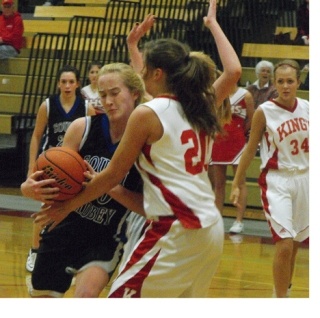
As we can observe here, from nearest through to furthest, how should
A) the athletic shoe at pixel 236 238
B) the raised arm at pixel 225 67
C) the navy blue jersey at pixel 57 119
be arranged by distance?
the raised arm at pixel 225 67 < the navy blue jersey at pixel 57 119 < the athletic shoe at pixel 236 238

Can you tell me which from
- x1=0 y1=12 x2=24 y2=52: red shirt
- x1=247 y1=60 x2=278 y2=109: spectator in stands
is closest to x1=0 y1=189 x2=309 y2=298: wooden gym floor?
x1=247 y1=60 x2=278 y2=109: spectator in stands

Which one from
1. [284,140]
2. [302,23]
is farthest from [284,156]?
[302,23]

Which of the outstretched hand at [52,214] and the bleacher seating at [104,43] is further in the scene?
the bleacher seating at [104,43]

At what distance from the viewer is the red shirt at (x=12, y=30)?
11.6m

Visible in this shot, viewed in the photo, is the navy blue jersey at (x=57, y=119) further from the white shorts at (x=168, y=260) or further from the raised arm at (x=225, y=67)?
the white shorts at (x=168, y=260)

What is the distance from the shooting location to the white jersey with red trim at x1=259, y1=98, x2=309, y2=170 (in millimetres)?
5277

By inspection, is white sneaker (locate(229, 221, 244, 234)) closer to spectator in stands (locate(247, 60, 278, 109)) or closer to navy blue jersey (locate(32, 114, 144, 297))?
spectator in stands (locate(247, 60, 278, 109))

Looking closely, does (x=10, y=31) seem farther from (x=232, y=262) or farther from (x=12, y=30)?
(x=232, y=262)

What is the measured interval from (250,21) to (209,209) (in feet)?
27.8

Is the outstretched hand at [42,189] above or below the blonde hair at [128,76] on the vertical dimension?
below

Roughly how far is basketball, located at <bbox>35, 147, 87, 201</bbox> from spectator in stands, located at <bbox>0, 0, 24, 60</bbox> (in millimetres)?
8263

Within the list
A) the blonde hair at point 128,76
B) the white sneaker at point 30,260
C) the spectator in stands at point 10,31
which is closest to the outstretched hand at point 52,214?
the blonde hair at point 128,76

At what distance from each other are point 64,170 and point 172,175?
45 centimetres

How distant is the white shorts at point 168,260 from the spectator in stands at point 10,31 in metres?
8.59
